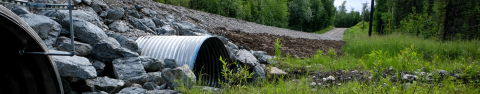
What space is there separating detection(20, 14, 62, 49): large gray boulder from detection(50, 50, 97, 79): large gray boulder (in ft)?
2.72

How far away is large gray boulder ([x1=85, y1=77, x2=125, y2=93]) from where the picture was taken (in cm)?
339

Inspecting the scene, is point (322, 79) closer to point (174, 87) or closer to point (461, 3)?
point (174, 87)

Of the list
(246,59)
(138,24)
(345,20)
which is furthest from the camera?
(345,20)

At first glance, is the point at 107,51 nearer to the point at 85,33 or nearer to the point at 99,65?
the point at 99,65

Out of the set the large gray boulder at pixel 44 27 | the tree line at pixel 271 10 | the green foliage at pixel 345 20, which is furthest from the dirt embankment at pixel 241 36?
the green foliage at pixel 345 20

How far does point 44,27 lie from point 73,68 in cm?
110

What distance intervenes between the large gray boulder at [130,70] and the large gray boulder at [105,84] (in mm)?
249

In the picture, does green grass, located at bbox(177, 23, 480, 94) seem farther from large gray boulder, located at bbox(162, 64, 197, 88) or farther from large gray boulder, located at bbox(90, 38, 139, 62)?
large gray boulder, located at bbox(90, 38, 139, 62)

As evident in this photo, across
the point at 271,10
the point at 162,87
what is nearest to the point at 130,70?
the point at 162,87

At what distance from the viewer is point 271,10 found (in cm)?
4275

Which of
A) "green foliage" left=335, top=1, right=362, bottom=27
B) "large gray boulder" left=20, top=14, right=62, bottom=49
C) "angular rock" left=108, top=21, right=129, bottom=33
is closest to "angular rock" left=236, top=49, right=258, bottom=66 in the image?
"angular rock" left=108, top=21, right=129, bottom=33

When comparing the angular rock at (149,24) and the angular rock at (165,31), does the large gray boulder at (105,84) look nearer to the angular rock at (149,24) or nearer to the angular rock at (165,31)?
the angular rock at (165,31)

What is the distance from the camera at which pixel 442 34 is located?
1309 centimetres

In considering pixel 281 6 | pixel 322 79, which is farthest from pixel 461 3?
pixel 281 6
